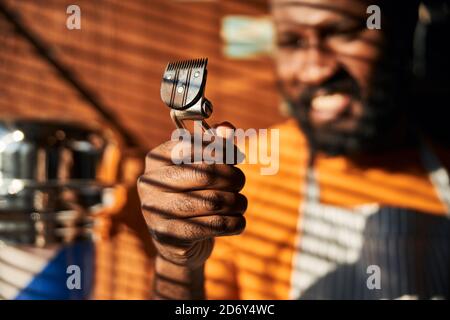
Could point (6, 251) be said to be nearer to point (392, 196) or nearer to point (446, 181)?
point (392, 196)

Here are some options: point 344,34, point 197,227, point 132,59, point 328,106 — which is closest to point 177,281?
point 197,227

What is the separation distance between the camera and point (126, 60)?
1.82 m

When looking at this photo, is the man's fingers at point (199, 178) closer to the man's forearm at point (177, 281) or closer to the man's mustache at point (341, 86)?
the man's forearm at point (177, 281)

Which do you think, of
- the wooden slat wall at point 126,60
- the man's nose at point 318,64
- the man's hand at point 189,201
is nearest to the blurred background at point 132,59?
the wooden slat wall at point 126,60

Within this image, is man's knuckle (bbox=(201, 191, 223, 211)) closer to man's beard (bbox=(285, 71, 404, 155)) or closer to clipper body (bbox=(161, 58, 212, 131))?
clipper body (bbox=(161, 58, 212, 131))

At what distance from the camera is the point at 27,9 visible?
177 centimetres

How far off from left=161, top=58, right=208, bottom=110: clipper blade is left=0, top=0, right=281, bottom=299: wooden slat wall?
1245 millimetres

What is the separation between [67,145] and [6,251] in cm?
29

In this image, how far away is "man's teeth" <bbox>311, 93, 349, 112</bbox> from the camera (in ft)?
4.02

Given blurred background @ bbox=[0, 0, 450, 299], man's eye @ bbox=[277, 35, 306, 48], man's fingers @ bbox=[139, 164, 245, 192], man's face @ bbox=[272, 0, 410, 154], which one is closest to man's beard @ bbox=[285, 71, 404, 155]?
man's face @ bbox=[272, 0, 410, 154]

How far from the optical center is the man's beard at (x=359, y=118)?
1.22 metres

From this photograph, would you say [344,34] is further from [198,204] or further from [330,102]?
[198,204]

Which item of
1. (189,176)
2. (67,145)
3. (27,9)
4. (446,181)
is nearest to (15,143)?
(67,145)
